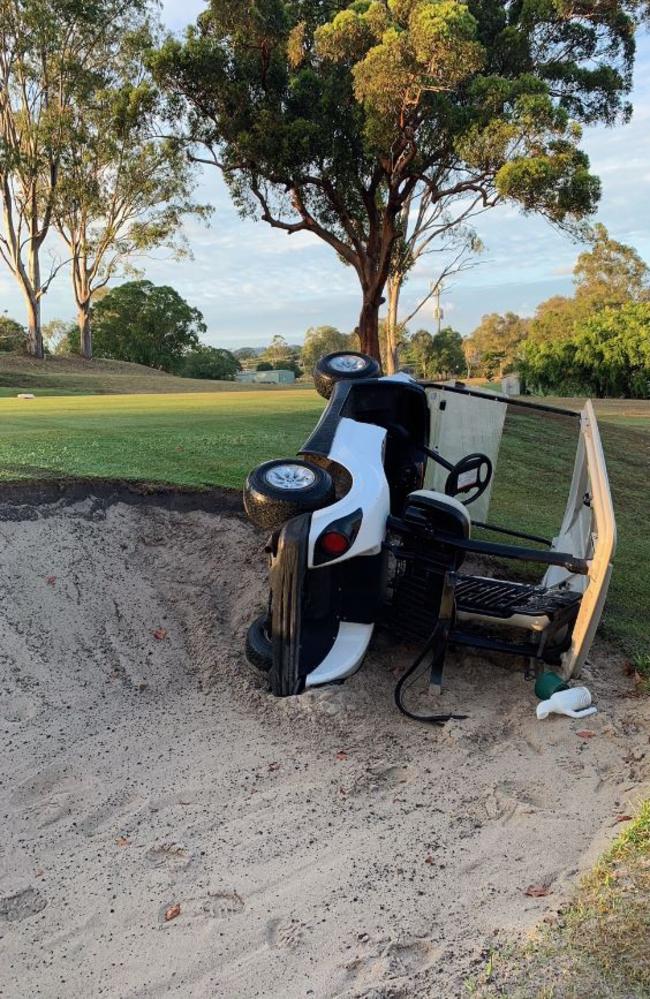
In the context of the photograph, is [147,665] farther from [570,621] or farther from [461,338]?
[461,338]

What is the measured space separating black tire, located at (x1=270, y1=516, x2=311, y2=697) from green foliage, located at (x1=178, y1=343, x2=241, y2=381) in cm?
5687

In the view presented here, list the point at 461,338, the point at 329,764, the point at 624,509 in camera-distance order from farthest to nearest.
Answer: the point at 461,338, the point at 624,509, the point at 329,764

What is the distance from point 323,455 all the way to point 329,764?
190 cm

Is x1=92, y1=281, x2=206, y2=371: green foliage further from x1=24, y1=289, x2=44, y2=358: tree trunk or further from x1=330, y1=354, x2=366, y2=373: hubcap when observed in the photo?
x1=330, y1=354, x2=366, y2=373: hubcap

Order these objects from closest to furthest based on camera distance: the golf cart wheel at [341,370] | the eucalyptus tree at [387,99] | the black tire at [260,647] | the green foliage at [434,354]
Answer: the black tire at [260,647], the golf cart wheel at [341,370], the eucalyptus tree at [387,99], the green foliage at [434,354]

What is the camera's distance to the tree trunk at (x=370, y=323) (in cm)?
2339

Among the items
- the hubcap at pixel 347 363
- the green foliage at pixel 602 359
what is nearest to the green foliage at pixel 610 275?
the green foliage at pixel 602 359

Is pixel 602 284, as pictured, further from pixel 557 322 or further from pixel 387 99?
pixel 387 99

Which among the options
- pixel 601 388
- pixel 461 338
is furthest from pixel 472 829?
pixel 461 338

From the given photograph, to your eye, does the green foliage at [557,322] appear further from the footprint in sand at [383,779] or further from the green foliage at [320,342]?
the footprint in sand at [383,779]

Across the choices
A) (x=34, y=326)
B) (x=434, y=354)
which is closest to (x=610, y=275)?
(x=434, y=354)

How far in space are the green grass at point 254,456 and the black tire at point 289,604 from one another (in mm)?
2385

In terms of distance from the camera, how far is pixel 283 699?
4328mm

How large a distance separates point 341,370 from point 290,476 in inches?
96.1
